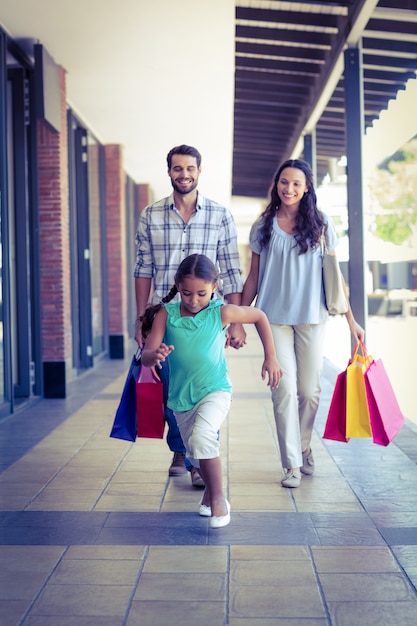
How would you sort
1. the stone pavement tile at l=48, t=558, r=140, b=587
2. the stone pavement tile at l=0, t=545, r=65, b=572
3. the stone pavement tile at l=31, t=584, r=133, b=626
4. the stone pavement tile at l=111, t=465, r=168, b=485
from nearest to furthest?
the stone pavement tile at l=31, t=584, r=133, b=626 < the stone pavement tile at l=48, t=558, r=140, b=587 < the stone pavement tile at l=0, t=545, r=65, b=572 < the stone pavement tile at l=111, t=465, r=168, b=485

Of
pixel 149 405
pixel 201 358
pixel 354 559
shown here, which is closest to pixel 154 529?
pixel 149 405

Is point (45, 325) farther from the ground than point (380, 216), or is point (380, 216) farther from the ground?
point (380, 216)

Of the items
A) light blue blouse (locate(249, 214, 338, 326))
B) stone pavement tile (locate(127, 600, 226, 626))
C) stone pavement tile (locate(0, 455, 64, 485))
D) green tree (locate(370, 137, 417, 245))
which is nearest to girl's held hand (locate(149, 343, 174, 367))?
light blue blouse (locate(249, 214, 338, 326))

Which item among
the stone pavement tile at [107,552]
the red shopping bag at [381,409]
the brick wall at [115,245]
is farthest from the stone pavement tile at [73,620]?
the brick wall at [115,245]

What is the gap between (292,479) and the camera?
3801 millimetres

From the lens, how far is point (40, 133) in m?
6.84

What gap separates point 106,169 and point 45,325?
446cm

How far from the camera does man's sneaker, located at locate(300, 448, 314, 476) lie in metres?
4.04

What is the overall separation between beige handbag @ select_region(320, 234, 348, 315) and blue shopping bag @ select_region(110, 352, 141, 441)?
3.24 ft

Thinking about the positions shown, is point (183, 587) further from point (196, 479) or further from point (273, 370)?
point (196, 479)

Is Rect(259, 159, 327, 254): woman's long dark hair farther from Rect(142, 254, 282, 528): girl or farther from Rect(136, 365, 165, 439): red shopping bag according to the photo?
Rect(136, 365, 165, 439): red shopping bag

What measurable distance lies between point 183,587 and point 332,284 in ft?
5.85

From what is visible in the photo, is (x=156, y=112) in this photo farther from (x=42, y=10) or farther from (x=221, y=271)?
(x=221, y=271)

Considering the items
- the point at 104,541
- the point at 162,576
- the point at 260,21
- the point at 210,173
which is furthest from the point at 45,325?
the point at 210,173
